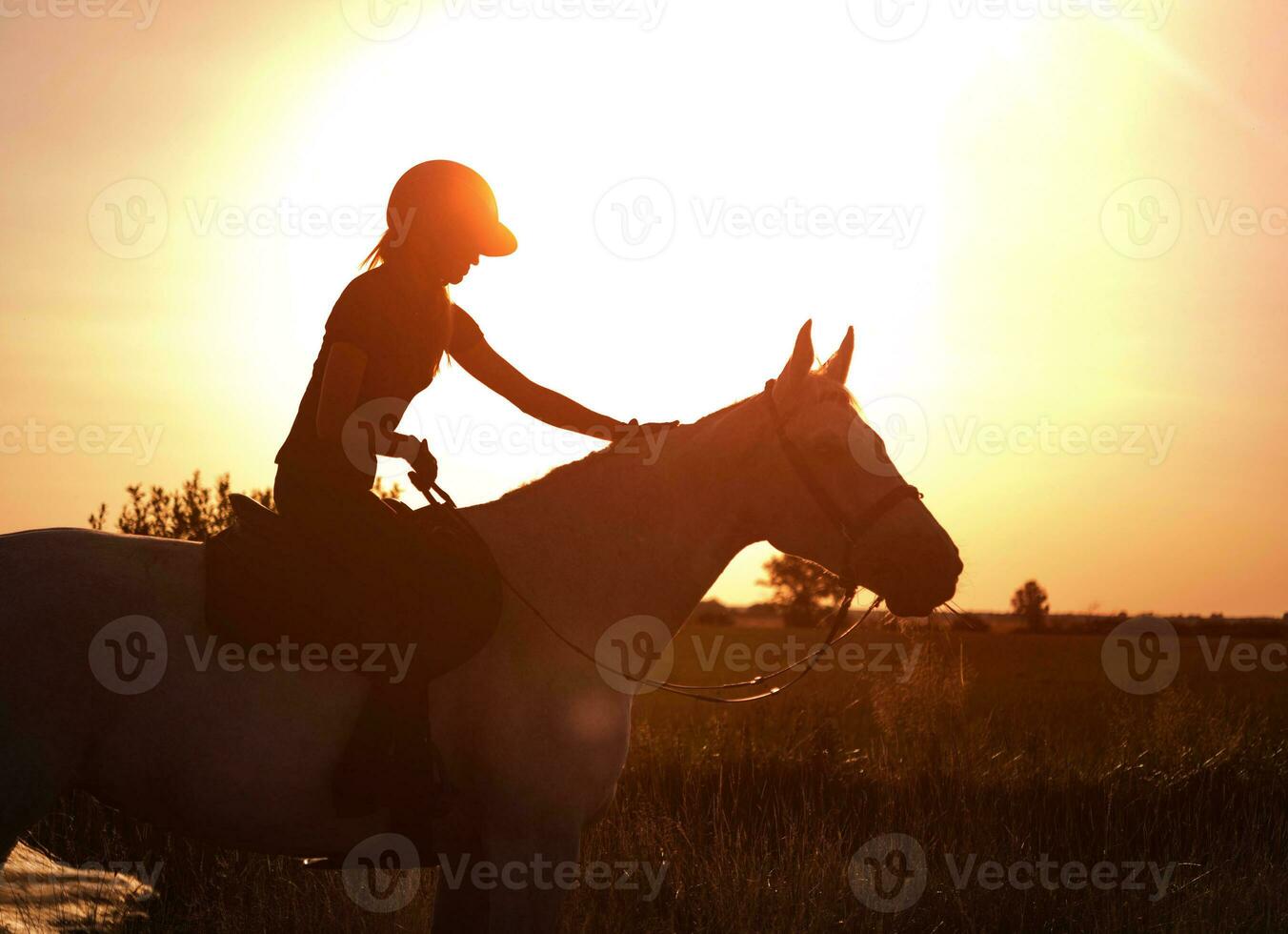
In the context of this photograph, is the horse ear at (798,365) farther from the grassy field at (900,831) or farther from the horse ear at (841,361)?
the grassy field at (900,831)

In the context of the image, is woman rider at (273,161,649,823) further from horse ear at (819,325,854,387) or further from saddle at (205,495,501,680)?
horse ear at (819,325,854,387)

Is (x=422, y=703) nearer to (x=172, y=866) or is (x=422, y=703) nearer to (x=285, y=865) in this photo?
(x=285, y=865)

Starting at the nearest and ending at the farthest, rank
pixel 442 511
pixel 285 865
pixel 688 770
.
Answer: pixel 442 511 → pixel 285 865 → pixel 688 770

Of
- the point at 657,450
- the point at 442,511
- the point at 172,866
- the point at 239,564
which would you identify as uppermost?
the point at 657,450

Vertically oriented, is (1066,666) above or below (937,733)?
above

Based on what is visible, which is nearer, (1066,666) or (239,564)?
(239,564)

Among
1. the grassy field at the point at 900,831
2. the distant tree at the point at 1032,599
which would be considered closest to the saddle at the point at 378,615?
the grassy field at the point at 900,831

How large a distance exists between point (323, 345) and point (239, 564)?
0.97 metres

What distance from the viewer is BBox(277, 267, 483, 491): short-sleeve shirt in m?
4.38

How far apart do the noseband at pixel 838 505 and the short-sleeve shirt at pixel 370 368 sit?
1.59 m

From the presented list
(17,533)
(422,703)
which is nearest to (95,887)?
(17,533)

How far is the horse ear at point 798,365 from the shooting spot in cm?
462

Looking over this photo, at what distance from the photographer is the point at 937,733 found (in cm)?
1392

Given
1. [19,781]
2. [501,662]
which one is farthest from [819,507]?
[19,781]
